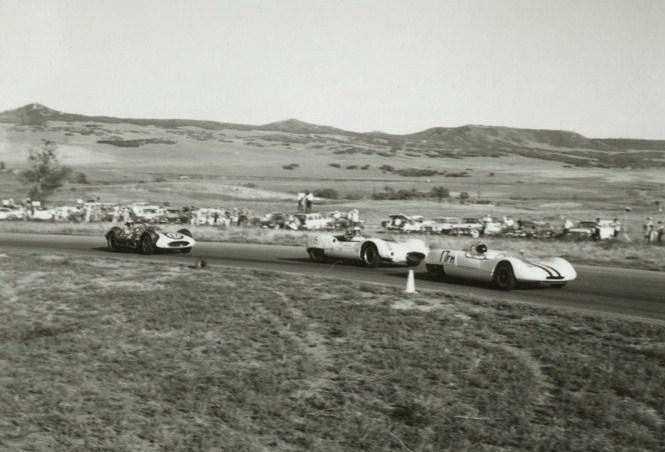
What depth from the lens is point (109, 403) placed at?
7.43 m

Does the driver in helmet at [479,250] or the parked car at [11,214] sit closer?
the driver in helmet at [479,250]

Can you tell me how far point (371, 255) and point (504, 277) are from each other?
14.7 ft

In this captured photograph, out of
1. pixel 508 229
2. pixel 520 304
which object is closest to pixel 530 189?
pixel 508 229

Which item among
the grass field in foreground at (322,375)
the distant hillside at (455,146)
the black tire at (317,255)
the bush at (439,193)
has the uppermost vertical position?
the distant hillside at (455,146)

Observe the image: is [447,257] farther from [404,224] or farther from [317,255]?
[404,224]

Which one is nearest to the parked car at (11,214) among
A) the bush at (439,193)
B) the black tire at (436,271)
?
the black tire at (436,271)

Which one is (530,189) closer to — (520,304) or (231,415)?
(520,304)

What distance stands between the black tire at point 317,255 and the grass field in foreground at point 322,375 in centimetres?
638

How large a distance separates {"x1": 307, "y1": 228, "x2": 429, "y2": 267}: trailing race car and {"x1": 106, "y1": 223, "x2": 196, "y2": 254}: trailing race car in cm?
409

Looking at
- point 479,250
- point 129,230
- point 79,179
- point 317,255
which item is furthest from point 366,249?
point 79,179

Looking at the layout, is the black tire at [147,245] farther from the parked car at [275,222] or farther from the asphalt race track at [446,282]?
the parked car at [275,222]

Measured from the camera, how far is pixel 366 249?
58.3 ft

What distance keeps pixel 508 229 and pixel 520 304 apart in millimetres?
23461

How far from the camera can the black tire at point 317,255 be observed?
19.0 m
